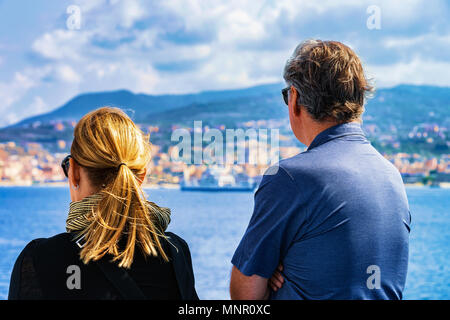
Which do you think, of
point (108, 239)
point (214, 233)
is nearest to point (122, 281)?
point (108, 239)

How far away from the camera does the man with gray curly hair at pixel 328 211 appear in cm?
160

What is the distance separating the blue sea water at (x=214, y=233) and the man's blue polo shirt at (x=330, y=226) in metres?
29.0

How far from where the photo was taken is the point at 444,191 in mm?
101000

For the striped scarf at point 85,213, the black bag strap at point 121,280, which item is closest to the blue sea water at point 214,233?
the striped scarf at point 85,213

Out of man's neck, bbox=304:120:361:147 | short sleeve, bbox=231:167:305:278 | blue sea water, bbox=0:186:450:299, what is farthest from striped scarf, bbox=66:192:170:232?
blue sea water, bbox=0:186:450:299

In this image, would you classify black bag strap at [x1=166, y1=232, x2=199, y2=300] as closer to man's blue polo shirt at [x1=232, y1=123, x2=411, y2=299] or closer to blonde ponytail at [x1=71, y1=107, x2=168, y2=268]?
blonde ponytail at [x1=71, y1=107, x2=168, y2=268]

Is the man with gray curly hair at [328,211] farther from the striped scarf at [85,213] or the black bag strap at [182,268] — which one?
the striped scarf at [85,213]

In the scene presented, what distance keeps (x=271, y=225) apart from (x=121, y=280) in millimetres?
484

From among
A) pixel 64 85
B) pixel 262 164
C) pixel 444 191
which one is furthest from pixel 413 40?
pixel 64 85

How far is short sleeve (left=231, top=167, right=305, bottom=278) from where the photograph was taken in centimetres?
160

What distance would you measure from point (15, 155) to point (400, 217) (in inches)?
3147

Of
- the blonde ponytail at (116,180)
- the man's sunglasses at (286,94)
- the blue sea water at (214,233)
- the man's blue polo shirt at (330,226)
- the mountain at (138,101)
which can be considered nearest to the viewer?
the man's blue polo shirt at (330,226)

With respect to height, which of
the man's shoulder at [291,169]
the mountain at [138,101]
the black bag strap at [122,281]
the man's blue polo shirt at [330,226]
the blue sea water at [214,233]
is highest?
the mountain at [138,101]

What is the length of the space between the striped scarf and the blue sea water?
28656mm
